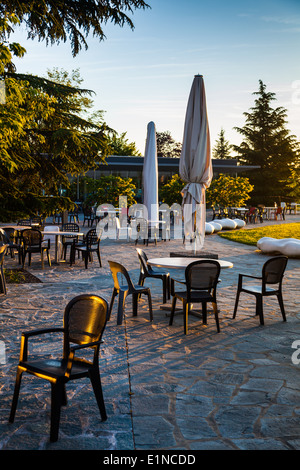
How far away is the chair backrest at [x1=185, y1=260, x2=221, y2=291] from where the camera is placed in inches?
216

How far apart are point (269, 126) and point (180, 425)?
5096 centimetres

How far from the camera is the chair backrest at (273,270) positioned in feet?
19.6

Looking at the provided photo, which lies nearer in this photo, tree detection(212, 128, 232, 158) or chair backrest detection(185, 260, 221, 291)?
chair backrest detection(185, 260, 221, 291)

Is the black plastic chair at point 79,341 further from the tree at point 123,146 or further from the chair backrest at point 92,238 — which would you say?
the tree at point 123,146

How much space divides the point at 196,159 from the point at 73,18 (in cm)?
561

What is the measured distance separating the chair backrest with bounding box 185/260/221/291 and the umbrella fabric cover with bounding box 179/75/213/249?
3615mm

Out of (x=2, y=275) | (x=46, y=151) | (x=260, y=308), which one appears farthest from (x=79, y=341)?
(x=46, y=151)

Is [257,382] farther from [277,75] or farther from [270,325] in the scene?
[277,75]

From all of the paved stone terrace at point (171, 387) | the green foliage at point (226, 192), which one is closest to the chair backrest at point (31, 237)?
the paved stone terrace at point (171, 387)

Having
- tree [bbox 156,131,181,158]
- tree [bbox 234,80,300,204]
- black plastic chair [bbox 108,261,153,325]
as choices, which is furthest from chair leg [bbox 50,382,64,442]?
tree [bbox 156,131,181,158]

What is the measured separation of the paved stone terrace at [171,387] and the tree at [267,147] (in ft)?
141

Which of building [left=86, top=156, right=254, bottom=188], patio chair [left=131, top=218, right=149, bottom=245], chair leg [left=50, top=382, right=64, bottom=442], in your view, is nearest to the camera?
chair leg [left=50, top=382, right=64, bottom=442]

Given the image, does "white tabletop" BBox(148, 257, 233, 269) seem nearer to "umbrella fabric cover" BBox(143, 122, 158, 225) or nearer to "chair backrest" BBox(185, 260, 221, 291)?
"chair backrest" BBox(185, 260, 221, 291)

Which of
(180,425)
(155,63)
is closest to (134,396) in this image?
(180,425)
